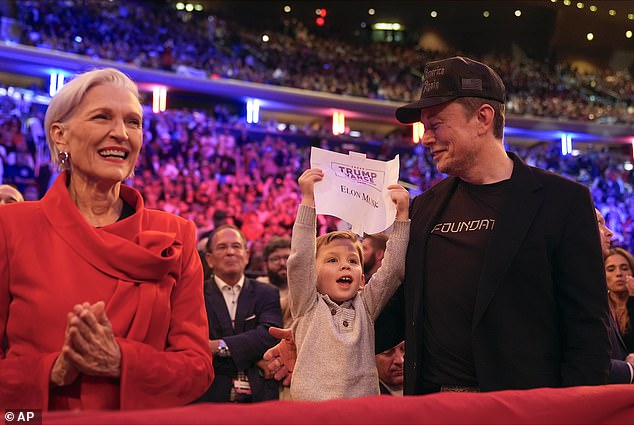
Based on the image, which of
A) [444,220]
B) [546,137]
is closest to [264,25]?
[546,137]

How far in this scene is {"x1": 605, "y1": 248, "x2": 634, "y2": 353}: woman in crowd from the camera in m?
3.60

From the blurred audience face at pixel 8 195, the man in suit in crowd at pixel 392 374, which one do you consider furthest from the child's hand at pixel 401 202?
the blurred audience face at pixel 8 195

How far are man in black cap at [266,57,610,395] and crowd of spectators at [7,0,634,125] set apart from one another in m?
13.0

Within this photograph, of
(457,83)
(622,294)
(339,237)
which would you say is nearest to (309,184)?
(339,237)

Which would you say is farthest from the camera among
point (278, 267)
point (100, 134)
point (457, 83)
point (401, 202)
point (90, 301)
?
point (278, 267)

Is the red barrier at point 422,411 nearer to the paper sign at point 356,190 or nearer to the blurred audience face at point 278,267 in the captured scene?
the paper sign at point 356,190

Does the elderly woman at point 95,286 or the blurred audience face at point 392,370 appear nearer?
the elderly woman at point 95,286

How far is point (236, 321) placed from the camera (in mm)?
3855

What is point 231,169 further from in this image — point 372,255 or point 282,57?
point 372,255

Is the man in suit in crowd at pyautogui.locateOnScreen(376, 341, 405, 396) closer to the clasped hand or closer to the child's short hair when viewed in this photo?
the child's short hair

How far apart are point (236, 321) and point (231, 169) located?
931cm

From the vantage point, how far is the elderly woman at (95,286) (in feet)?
4.46

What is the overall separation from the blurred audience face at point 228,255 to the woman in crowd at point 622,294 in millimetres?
1968

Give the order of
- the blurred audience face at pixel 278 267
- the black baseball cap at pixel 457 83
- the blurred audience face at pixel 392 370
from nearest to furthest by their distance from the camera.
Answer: the black baseball cap at pixel 457 83 → the blurred audience face at pixel 392 370 → the blurred audience face at pixel 278 267
